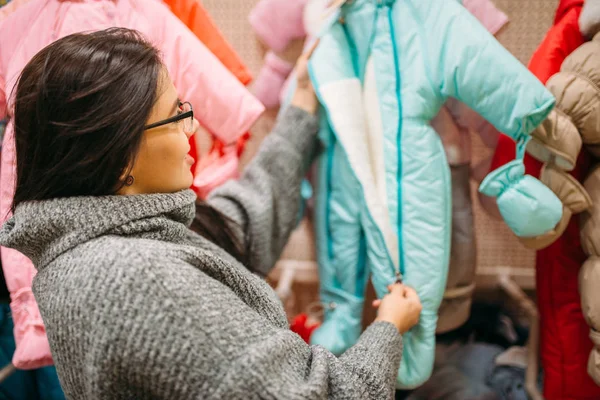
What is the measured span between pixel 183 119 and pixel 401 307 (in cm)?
51

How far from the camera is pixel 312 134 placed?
101cm

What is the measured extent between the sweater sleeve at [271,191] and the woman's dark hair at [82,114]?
0.39 metres

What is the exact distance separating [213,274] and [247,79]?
1.97ft

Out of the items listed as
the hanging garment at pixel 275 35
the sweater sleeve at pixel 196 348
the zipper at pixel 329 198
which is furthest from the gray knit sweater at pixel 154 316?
the hanging garment at pixel 275 35

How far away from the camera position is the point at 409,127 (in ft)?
2.91

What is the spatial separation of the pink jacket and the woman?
254 mm

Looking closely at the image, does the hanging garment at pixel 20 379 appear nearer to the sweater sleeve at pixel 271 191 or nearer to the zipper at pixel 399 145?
the sweater sleeve at pixel 271 191

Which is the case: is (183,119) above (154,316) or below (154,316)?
above

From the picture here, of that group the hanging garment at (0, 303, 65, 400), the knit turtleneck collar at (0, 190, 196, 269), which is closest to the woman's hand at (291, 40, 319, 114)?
the knit turtleneck collar at (0, 190, 196, 269)

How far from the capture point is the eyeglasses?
583 mm

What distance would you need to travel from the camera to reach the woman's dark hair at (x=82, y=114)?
0.53m

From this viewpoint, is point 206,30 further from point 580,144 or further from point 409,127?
point 580,144

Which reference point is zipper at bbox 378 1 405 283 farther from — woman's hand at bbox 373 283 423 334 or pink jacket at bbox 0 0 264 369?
pink jacket at bbox 0 0 264 369

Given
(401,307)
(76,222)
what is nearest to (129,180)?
(76,222)
